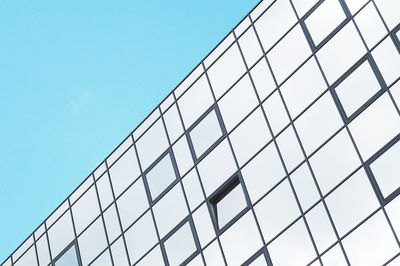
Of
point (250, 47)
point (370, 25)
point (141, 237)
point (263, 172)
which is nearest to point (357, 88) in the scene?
point (370, 25)

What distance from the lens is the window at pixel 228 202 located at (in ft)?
88.0

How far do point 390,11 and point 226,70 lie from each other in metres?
7.04

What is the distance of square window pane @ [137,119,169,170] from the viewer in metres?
31.2

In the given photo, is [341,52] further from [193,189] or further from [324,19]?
[193,189]

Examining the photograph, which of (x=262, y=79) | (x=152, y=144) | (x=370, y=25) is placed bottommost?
(x=370, y=25)

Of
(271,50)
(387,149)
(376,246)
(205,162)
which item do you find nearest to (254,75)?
(271,50)

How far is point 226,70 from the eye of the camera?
2961 cm

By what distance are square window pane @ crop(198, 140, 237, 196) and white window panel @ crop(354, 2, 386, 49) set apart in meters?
6.00

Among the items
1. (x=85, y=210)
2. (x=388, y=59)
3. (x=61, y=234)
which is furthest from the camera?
(x=61, y=234)

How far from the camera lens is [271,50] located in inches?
1101

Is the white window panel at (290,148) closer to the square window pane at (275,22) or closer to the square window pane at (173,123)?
the square window pane at (275,22)

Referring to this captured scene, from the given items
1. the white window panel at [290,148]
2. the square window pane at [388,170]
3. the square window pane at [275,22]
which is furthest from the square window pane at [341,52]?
the square window pane at [388,170]

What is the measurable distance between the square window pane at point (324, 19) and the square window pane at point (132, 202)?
885 cm

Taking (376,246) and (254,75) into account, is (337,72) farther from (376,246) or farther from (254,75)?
(376,246)
